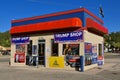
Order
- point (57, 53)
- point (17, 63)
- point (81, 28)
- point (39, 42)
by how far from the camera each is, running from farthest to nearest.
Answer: point (17, 63) → point (39, 42) → point (57, 53) → point (81, 28)

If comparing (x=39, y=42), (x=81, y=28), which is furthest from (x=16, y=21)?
(x=81, y=28)

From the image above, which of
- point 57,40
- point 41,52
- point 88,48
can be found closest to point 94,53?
point 88,48

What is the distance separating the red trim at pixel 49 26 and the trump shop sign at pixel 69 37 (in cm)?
71

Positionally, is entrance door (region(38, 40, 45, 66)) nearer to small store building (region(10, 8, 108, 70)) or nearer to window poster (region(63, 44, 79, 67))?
small store building (region(10, 8, 108, 70))

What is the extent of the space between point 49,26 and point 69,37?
2290mm

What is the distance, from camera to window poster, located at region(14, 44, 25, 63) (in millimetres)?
26562

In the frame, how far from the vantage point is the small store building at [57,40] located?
21.8 metres

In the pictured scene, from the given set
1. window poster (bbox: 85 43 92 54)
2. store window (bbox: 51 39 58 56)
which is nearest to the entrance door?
store window (bbox: 51 39 58 56)

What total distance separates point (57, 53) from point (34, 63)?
127 inches

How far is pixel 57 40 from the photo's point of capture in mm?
23141

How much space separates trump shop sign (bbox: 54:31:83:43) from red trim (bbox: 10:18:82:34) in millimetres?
710

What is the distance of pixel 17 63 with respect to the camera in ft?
88.9

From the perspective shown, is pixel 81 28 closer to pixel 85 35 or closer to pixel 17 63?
pixel 85 35

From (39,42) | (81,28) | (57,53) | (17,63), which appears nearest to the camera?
(81,28)
